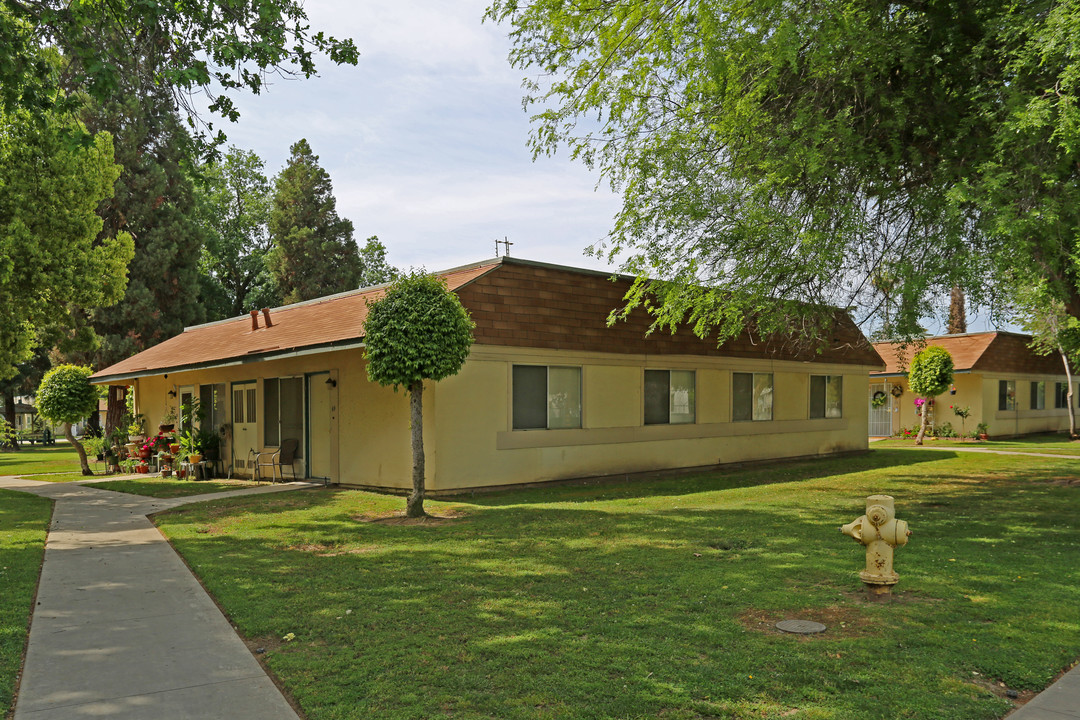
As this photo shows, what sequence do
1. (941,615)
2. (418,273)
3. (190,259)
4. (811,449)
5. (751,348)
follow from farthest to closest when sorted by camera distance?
1. (190,259)
2. (811,449)
3. (751,348)
4. (418,273)
5. (941,615)

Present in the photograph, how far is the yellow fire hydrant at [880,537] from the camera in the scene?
6180mm

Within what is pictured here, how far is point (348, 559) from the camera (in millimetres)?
8227

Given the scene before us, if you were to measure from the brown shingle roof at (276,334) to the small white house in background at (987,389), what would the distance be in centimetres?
2225

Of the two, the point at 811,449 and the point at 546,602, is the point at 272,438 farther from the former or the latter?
the point at 811,449

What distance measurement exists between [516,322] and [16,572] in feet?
28.0

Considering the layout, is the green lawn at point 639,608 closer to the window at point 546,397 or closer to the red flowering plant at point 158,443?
the window at point 546,397

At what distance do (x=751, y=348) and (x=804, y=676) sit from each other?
50.4ft

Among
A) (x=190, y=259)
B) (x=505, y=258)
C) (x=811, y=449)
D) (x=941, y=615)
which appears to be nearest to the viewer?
(x=941, y=615)

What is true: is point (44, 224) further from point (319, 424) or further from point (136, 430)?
point (136, 430)

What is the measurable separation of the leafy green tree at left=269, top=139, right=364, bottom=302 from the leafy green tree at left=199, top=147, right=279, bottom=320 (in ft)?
4.63

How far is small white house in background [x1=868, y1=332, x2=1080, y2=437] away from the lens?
3141cm

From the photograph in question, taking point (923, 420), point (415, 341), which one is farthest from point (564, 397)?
point (923, 420)

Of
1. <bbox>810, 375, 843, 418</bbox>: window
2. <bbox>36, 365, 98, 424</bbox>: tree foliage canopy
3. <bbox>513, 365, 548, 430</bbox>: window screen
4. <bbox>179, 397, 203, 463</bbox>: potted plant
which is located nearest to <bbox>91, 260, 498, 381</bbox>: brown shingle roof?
<bbox>36, 365, 98, 424</bbox>: tree foliage canopy

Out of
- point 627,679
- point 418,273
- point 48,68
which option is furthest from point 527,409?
point 627,679
